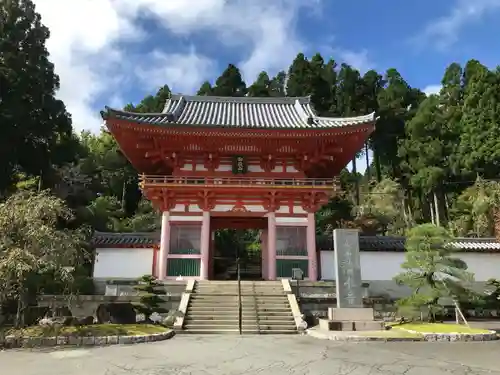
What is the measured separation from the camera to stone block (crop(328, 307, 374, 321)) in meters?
13.6

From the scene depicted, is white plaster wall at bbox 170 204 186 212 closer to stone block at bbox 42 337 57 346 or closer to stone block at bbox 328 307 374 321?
stone block at bbox 328 307 374 321

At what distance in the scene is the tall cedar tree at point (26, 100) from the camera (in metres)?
27.7

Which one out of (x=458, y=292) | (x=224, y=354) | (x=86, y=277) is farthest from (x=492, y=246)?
(x=86, y=277)

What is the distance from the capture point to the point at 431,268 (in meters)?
15.0

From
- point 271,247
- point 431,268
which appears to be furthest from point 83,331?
point 431,268

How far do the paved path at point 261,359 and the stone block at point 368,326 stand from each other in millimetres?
2249

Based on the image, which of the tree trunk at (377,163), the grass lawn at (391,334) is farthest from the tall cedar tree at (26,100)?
the tree trunk at (377,163)

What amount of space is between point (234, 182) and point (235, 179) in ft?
0.64

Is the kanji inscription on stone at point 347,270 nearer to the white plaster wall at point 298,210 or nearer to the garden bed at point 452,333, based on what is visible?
the garden bed at point 452,333

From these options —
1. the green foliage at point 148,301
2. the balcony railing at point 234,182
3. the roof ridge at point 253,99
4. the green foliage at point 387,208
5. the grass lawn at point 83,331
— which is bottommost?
the grass lawn at point 83,331

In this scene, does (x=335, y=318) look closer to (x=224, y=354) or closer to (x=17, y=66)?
(x=224, y=354)

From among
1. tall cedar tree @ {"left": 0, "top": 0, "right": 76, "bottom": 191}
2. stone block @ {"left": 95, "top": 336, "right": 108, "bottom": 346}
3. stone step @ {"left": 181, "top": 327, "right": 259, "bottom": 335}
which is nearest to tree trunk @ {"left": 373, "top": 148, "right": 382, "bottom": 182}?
tall cedar tree @ {"left": 0, "top": 0, "right": 76, "bottom": 191}

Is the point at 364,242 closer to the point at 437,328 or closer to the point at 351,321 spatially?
the point at 351,321

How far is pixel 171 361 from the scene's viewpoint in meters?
8.68
